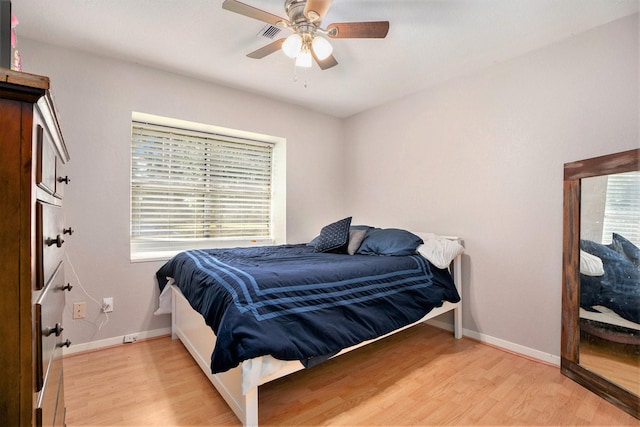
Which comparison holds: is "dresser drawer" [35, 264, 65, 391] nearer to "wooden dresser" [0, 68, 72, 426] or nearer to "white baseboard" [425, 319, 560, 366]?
"wooden dresser" [0, 68, 72, 426]

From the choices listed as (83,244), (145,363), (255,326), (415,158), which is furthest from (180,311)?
(415,158)

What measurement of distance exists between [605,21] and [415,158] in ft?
5.38

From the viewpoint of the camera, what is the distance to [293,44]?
5.98ft

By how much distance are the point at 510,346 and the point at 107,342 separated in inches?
128

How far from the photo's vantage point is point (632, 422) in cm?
163

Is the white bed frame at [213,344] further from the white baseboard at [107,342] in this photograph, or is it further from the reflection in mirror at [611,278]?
the reflection in mirror at [611,278]

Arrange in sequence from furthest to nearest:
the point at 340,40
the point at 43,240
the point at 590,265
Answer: the point at 340,40, the point at 590,265, the point at 43,240

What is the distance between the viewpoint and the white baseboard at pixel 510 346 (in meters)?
2.27

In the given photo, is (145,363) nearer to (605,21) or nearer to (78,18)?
(78,18)

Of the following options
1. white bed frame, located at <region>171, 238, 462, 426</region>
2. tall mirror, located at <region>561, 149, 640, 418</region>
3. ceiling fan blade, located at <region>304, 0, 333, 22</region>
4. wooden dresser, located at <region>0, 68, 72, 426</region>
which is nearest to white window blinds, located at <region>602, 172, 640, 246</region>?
tall mirror, located at <region>561, 149, 640, 418</region>

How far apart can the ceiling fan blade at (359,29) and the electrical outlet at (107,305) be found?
260cm

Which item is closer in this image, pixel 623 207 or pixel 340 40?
pixel 623 207

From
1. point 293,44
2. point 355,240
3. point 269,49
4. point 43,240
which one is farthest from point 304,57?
point 43,240

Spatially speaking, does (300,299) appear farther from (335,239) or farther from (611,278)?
(611,278)
